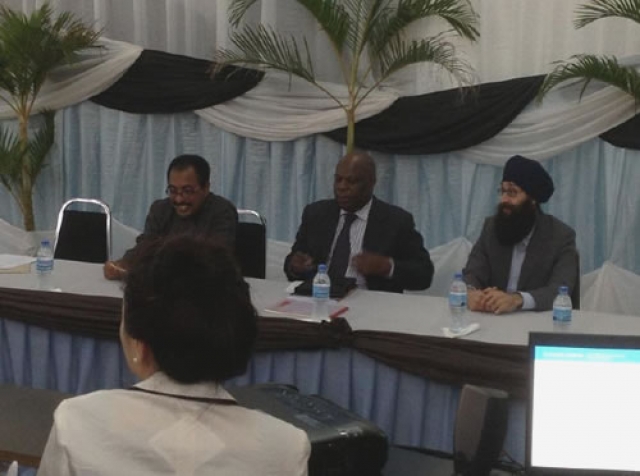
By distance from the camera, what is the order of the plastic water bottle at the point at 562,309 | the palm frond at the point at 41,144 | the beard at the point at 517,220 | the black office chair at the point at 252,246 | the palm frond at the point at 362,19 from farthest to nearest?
the palm frond at the point at 41,144 → the palm frond at the point at 362,19 → the black office chair at the point at 252,246 → the beard at the point at 517,220 → the plastic water bottle at the point at 562,309

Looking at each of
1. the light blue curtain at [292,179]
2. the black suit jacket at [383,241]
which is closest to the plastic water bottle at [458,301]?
the black suit jacket at [383,241]

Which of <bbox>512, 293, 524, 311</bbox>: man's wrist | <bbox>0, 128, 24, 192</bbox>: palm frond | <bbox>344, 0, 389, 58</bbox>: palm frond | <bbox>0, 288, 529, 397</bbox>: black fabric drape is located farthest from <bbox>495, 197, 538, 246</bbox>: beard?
<bbox>0, 128, 24, 192</bbox>: palm frond

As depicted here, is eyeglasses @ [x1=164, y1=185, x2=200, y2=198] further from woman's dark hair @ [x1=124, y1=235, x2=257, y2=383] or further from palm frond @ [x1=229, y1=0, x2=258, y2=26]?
woman's dark hair @ [x1=124, y1=235, x2=257, y2=383]

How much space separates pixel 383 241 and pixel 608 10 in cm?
177

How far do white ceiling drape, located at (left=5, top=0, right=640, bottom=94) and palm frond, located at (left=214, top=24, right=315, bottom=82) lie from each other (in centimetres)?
9

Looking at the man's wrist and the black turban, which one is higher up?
the black turban

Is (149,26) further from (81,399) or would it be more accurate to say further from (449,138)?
(81,399)

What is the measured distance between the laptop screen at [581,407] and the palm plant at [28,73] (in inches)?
178

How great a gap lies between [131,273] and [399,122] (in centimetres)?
411

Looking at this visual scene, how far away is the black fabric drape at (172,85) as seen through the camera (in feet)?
18.9

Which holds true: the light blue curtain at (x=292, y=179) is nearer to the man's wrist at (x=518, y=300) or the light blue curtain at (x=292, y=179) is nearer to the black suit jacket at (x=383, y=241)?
the black suit jacket at (x=383, y=241)

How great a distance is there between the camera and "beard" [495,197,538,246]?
384 cm

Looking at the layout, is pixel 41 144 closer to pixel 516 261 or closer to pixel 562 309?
pixel 516 261

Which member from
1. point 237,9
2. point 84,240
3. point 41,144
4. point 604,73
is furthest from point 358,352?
point 41,144
